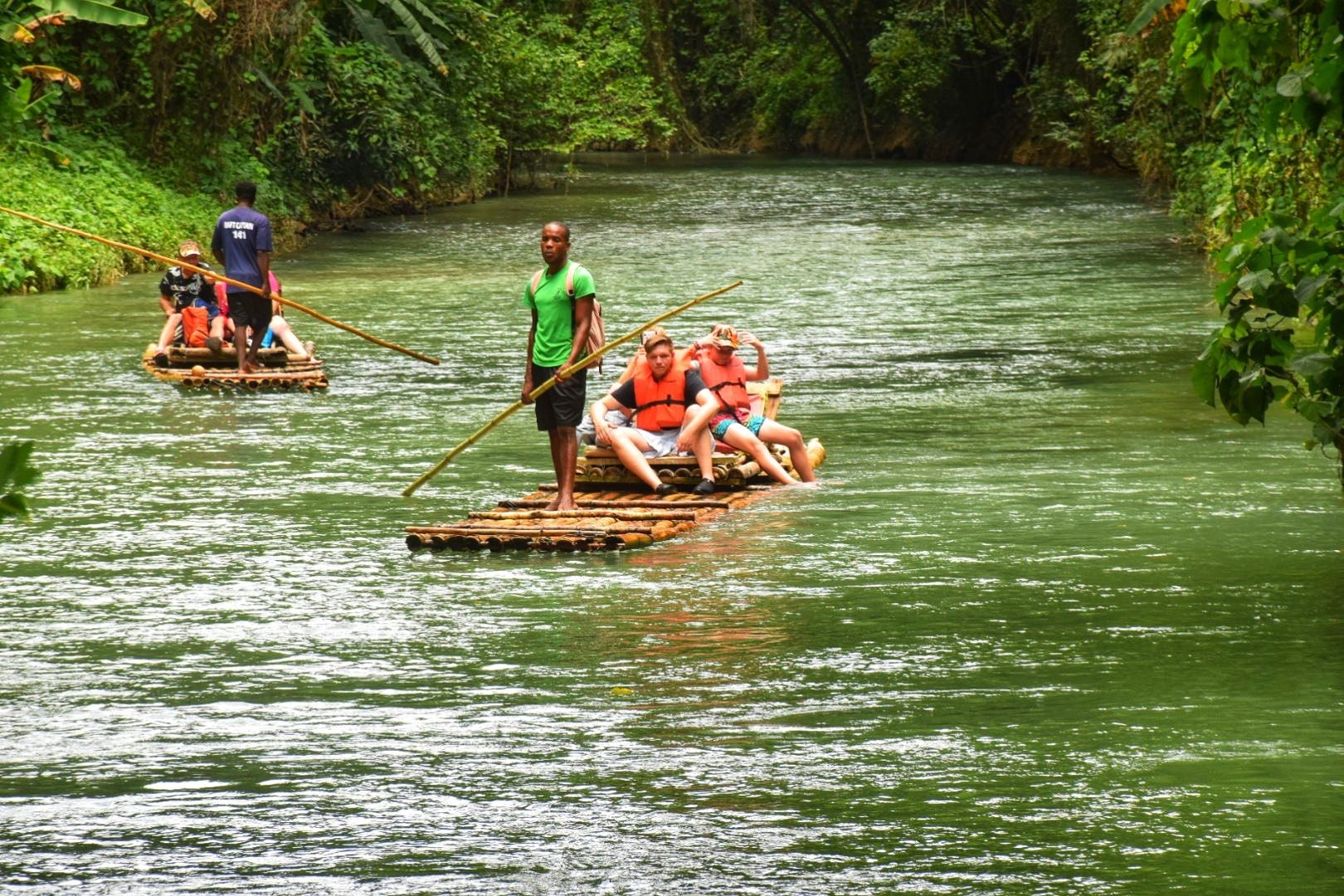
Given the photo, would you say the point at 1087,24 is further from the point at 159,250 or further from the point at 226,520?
the point at 226,520

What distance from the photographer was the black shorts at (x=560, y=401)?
42.3 feet

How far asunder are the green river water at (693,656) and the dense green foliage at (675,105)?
51.0 inches

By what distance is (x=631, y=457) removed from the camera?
14109 mm

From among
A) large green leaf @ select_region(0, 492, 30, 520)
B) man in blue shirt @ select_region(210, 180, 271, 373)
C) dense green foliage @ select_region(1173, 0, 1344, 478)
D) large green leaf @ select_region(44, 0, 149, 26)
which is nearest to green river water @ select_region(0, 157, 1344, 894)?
man in blue shirt @ select_region(210, 180, 271, 373)

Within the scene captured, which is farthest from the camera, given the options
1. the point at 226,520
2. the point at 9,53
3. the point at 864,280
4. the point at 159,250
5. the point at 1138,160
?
the point at 1138,160

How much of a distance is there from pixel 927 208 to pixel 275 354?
2475 centimetres

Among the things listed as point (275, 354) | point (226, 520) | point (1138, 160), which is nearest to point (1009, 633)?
point (226, 520)

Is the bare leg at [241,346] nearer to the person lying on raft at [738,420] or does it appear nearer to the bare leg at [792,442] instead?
the person lying on raft at [738,420]

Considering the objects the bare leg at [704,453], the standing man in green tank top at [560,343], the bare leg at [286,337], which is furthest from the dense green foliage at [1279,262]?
the bare leg at [286,337]

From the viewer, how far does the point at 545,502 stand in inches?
532

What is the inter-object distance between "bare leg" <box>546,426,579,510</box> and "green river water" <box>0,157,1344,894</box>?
800 millimetres

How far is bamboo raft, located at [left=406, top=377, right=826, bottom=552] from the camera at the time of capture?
12305 millimetres

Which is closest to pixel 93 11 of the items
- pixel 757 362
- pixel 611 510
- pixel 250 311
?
pixel 611 510

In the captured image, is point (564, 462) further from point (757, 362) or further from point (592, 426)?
point (757, 362)
